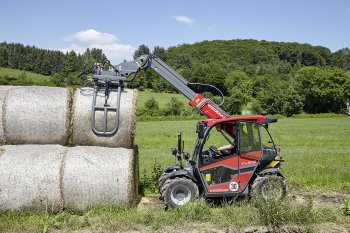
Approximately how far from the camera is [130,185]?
27.6ft

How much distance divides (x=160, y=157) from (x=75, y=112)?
8907 mm

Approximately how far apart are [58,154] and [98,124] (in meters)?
1.03

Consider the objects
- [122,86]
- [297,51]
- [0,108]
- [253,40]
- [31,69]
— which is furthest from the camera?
[253,40]

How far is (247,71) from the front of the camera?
116 metres

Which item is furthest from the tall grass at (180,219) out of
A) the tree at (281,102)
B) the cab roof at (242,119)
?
the tree at (281,102)

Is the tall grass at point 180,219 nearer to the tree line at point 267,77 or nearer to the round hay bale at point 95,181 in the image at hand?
the round hay bale at point 95,181

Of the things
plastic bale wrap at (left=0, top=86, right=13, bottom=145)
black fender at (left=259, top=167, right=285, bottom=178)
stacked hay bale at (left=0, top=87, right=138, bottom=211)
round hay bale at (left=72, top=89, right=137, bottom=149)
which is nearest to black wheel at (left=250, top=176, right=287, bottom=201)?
black fender at (left=259, top=167, right=285, bottom=178)

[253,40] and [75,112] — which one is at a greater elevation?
[253,40]

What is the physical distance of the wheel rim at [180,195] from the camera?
9.02 metres

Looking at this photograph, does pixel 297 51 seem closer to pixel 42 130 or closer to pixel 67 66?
pixel 67 66

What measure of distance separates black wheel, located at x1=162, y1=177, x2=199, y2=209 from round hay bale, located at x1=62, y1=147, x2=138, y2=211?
86cm

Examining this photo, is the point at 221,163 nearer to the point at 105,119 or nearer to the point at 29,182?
the point at 105,119

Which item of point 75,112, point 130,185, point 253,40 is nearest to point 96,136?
point 75,112

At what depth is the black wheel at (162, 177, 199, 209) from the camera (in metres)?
8.95
